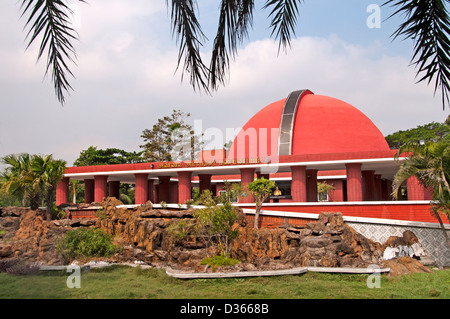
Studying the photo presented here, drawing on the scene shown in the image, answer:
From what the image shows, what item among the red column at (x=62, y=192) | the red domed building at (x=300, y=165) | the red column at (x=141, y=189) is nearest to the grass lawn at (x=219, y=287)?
the red domed building at (x=300, y=165)

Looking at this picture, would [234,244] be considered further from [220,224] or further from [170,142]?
[170,142]

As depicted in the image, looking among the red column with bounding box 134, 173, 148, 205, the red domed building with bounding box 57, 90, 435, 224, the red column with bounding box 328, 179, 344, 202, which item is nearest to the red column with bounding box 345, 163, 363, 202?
the red domed building with bounding box 57, 90, 435, 224

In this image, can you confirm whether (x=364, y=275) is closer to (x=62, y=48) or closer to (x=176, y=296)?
(x=176, y=296)

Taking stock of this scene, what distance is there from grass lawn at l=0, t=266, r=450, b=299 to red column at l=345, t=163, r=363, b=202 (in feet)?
35.6

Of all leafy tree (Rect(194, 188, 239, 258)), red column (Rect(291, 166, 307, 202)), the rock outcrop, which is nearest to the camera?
the rock outcrop

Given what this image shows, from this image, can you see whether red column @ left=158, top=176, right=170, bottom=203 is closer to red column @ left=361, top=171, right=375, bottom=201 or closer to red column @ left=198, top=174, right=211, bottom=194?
red column @ left=198, top=174, right=211, bottom=194

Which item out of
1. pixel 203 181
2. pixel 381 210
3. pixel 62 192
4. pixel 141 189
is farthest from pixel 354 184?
pixel 62 192

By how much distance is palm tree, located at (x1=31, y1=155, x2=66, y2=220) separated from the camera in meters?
23.6

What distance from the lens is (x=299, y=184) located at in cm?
2344

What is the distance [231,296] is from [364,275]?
5022mm

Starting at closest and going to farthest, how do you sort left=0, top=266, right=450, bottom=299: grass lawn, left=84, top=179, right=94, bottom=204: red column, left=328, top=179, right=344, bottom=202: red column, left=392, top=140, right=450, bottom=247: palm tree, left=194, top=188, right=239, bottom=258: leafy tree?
left=0, top=266, right=450, bottom=299: grass lawn → left=392, top=140, right=450, bottom=247: palm tree → left=194, top=188, right=239, bottom=258: leafy tree → left=328, top=179, right=344, bottom=202: red column → left=84, top=179, right=94, bottom=204: red column

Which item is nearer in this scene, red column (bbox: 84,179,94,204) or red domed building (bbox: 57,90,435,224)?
red domed building (bbox: 57,90,435,224)

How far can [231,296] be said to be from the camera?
372 inches
